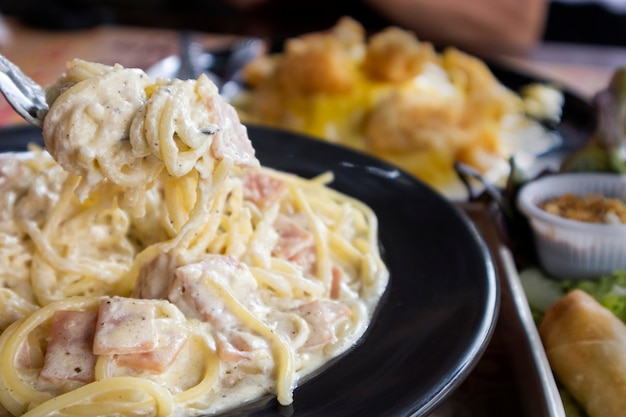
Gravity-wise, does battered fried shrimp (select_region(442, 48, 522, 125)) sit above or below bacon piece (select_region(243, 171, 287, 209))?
below

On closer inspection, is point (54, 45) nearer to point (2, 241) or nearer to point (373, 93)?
point (373, 93)

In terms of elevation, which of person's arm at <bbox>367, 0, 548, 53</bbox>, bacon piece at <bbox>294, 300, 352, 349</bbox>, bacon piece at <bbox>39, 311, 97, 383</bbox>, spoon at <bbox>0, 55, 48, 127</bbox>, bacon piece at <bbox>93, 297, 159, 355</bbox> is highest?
spoon at <bbox>0, 55, 48, 127</bbox>

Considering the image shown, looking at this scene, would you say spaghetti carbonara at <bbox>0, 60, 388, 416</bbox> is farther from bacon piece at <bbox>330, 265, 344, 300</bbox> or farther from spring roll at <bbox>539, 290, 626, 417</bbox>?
spring roll at <bbox>539, 290, 626, 417</bbox>

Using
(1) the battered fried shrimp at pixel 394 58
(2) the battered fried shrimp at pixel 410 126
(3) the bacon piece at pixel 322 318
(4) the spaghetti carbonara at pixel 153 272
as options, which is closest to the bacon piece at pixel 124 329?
(4) the spaghetti carbonara at pixel 153 272

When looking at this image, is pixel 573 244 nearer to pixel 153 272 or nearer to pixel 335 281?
pixel 335 281

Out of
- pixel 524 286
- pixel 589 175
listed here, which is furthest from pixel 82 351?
pixel 589 175

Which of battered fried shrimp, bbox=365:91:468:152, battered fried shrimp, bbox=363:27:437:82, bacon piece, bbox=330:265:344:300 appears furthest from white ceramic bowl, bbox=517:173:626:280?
battered fried shrimp, bbox=363:27:437:82

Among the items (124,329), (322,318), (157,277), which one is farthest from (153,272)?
(322,318)

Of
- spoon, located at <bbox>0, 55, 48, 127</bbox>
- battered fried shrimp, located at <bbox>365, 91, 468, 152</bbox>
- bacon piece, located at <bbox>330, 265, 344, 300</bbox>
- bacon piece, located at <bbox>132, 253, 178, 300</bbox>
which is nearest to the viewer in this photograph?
spoon, located at <bbox>0, 55, 48, 127</bbox>
